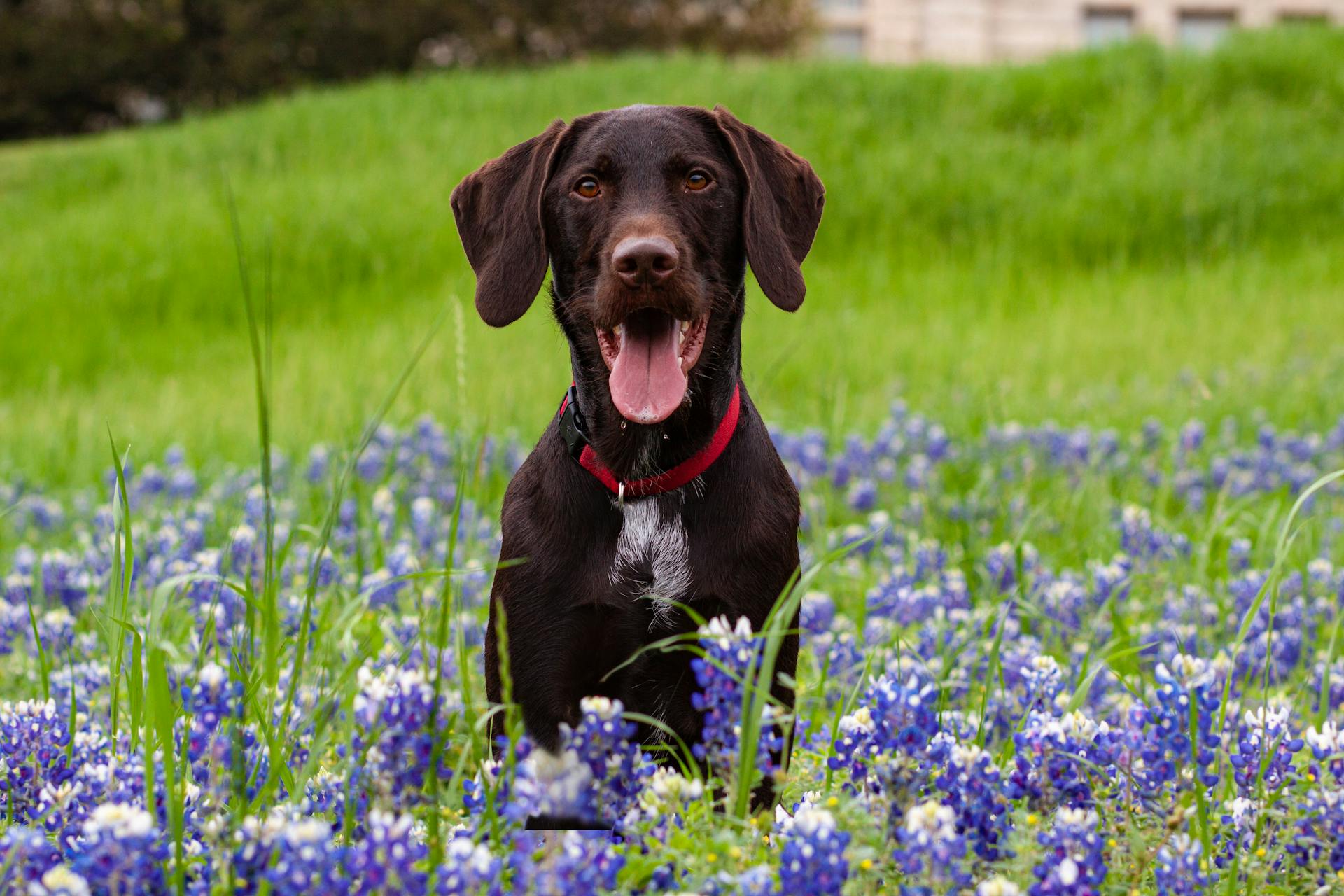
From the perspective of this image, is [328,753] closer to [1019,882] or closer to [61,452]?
[1019,882]

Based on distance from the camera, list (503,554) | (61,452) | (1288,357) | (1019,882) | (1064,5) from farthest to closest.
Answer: (1064,5) < (1288,357) < (61,452) < (503,554) < (1019,882)

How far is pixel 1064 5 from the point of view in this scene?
3822 cm

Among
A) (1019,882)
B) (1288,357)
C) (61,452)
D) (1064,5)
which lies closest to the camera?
(1019,882)

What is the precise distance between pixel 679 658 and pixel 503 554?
436 millimetres

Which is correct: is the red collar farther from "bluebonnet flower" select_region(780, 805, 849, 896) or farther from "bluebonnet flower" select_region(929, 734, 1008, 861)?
"bluebonnet flower" select_region(780, 805, 849, 896)

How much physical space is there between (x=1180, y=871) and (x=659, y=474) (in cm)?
125

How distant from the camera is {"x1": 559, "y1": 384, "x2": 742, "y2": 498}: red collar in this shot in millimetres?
2637

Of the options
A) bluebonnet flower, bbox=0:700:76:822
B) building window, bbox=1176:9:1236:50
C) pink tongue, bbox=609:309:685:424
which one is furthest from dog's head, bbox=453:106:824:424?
A: building window, bbox=1176:9:1236:50

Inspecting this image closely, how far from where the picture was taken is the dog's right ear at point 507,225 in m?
2.78

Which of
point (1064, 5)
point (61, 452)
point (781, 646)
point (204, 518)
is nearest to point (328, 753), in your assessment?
point (781, 646)

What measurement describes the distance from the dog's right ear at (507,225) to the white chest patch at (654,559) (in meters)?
0.52

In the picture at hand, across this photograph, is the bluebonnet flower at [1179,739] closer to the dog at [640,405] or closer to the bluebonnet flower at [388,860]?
the dog at [640,405]

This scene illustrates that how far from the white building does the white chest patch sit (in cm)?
3605

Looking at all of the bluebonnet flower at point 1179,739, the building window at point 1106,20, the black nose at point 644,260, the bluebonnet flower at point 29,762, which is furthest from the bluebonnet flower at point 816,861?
the building window at point 1106,20
